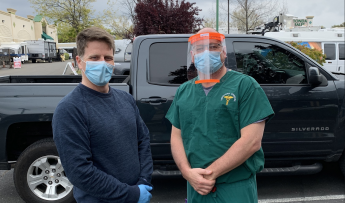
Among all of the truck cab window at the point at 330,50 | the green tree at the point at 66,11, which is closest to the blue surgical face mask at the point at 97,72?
the truck cab window at the point at 330,50

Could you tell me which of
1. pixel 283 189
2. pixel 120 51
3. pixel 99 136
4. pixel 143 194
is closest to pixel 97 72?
pixel 99 136

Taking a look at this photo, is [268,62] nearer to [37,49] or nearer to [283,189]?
[283,189]

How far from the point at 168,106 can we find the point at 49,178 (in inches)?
64.9

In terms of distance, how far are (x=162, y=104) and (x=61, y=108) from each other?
6.56ft

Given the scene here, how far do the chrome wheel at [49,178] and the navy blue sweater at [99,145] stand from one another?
1.95 m

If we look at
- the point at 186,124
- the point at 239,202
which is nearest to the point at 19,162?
the point at 186,124

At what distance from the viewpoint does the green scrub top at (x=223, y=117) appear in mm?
1748

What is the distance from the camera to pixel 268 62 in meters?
3.71

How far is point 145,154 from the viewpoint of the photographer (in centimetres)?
193

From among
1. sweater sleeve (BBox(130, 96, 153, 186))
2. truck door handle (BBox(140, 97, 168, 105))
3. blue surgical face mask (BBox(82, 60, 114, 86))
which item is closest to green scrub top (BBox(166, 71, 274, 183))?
sweater sleeve (BBox(130, 96, 153, 186))

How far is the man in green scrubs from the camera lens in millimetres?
1737

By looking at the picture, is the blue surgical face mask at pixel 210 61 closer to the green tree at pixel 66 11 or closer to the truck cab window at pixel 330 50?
the truck cab window at pixel 330 50

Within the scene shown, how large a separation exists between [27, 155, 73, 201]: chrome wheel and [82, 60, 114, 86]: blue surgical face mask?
6.82 feet

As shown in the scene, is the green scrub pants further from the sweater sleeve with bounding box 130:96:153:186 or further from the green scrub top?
the sweater sleeve with bounding box 130:96:153:186
